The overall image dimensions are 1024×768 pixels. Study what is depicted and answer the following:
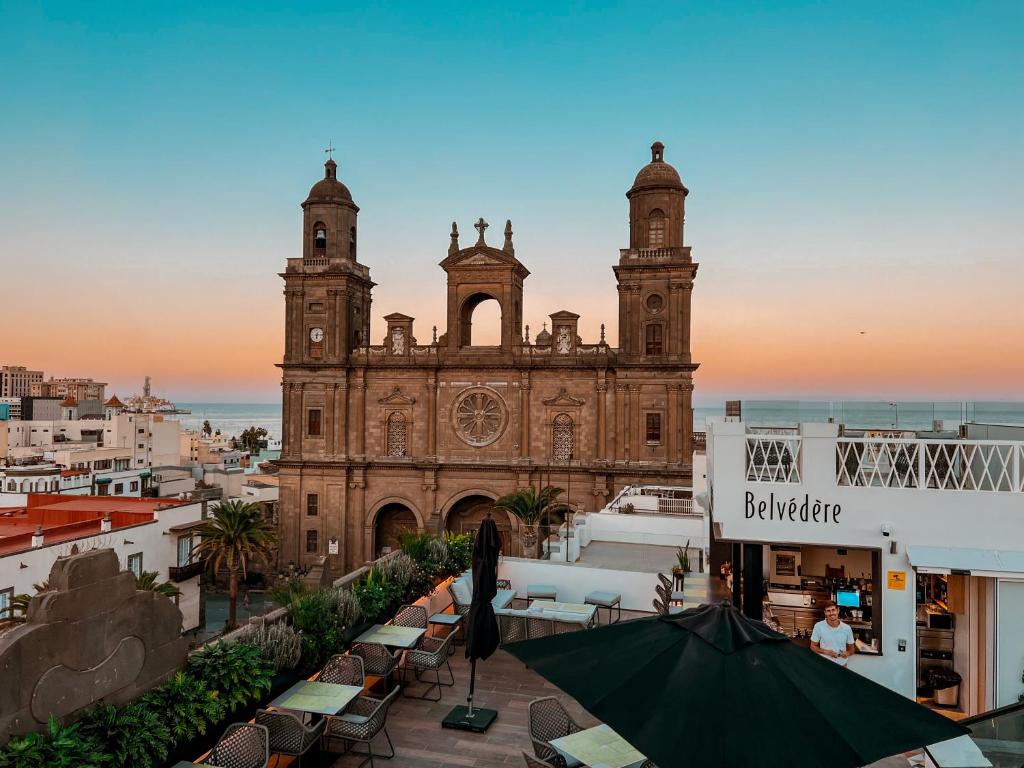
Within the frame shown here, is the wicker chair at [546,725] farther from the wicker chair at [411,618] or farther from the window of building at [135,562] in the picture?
the window of building at [135,562]

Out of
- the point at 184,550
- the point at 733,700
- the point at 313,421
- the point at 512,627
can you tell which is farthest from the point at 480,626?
the point at 313,421

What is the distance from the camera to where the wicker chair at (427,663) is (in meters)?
8.94

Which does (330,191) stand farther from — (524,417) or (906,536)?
(906,536)

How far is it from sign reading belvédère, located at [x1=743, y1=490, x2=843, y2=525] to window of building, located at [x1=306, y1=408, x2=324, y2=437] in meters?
27.8

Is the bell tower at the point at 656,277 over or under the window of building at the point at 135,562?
over

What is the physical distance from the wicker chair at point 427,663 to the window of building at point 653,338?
2364 cm

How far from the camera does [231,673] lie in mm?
7172

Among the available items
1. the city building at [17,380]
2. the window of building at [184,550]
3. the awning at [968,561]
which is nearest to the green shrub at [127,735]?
the awning at [968,561]

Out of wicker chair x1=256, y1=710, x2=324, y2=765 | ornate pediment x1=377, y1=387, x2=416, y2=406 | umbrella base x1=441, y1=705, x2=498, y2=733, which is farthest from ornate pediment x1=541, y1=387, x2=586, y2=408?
wicker chair x1=256, y1=710, x2=324, y2=765

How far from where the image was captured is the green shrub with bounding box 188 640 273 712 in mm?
7086

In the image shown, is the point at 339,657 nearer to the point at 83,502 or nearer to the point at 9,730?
the point at 9,730

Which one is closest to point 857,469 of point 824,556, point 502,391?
point 824,556

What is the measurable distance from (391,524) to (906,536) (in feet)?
92.7

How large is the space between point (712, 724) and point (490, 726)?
4683 millimetres
